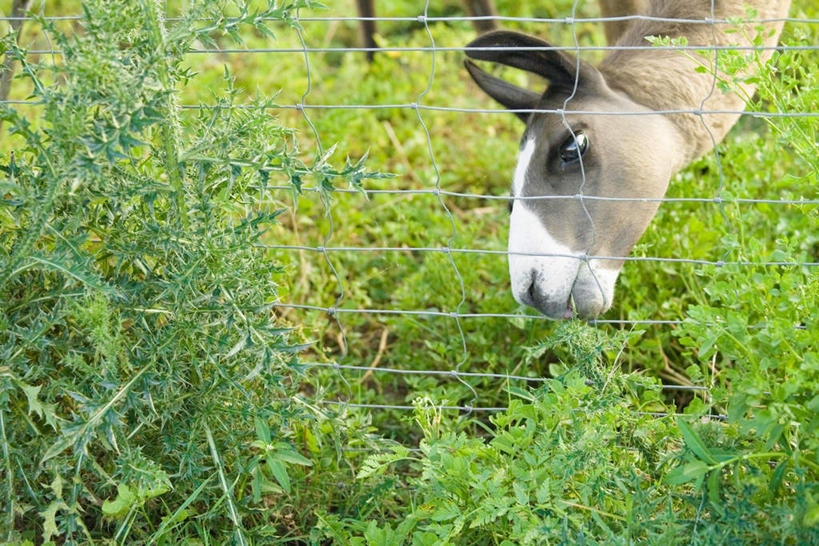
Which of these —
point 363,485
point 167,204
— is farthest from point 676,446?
point 167,204

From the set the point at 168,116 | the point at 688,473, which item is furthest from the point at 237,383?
the point at 688,473

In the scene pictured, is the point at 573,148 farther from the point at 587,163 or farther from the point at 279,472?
the point at 279,472

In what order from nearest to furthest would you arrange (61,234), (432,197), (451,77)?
(61,234) < (432,197) < (451,77)

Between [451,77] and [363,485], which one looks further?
[451,77]

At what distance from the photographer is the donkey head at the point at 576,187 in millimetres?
2646

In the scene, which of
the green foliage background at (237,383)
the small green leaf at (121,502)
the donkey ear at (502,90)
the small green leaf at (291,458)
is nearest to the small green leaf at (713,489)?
the green foliage background at (237,383)

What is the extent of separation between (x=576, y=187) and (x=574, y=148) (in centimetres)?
13

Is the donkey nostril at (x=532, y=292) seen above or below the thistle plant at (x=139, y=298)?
below

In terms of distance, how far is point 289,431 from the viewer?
2178 millimetres

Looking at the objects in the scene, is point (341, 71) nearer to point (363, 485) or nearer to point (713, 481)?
point (363, 485)

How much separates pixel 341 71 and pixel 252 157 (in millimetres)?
3057

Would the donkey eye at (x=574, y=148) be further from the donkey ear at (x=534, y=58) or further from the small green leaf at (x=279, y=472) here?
the small green leaf at (x=279, y=472)

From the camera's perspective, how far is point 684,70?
2971 mm

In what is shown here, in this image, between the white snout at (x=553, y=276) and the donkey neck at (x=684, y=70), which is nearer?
the white snout at (x=553, y=276)
